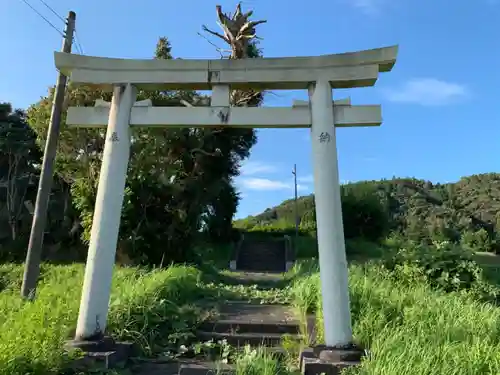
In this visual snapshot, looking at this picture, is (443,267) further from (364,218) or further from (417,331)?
(364,218)

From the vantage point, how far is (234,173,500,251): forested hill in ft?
97.5

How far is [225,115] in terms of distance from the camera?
582 cm

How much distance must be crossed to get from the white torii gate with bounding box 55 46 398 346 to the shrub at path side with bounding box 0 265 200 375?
1.61ft

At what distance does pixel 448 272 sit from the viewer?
9055 mm

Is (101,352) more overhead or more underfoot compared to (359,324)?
more underfoot

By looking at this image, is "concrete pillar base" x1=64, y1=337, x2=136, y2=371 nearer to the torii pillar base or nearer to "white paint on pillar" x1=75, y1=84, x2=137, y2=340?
"white paint on pillar" x1=75, y1=84, x2=137, y2=340

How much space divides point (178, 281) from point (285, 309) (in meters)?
2.15

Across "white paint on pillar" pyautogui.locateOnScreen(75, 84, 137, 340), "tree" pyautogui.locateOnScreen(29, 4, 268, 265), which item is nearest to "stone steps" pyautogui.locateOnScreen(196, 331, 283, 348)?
"white paint on pillar" pyautogui.locateOnScreen(75, 84, 137, 340)

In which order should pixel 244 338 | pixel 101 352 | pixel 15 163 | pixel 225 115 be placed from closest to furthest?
pixel 101 352 → pixel 225 115 → pixel 244 338 → pixel 15 163

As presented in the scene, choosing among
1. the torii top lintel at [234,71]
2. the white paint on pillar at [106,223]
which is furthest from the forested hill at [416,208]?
the white paint on pillar at [106,223]

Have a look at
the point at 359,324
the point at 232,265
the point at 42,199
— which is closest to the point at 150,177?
the point at 42,199

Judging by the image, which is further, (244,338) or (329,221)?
(244,338)

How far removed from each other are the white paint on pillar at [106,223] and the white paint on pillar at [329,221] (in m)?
2.34

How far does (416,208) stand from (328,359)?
1972 inches
